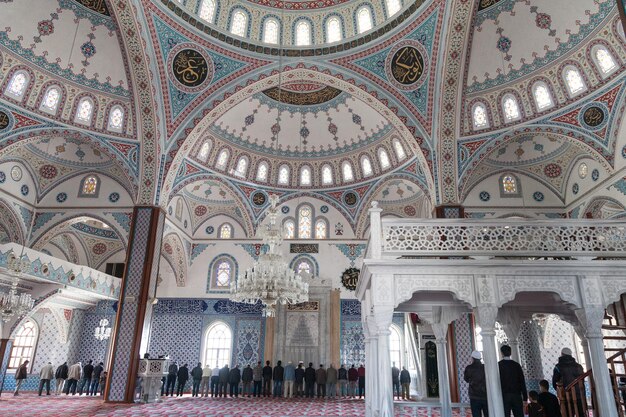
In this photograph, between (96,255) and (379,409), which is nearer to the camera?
(379,409)

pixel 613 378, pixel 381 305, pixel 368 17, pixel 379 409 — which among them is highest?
pixel 368 17

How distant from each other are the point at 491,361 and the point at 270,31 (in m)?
9.89

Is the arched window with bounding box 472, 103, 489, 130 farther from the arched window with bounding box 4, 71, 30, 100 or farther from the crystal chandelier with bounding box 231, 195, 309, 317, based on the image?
the arched window with bounding box 4, 71, 30, 100

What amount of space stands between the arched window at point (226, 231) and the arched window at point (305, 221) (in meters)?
2.58

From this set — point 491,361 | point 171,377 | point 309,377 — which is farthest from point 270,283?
point 171,377

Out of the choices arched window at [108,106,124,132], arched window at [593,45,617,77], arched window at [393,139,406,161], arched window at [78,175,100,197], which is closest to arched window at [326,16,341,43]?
arched window at [393,139,406,161]

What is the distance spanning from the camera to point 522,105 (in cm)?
1068

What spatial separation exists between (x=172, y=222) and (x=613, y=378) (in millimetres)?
12272

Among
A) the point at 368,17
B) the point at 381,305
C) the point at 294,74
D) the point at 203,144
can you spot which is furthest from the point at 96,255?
the point at 381,305

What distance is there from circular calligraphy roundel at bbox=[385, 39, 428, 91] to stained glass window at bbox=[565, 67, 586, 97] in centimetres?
318

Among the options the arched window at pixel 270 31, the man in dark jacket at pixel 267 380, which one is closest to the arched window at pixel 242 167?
the arched window at pixel 270 31

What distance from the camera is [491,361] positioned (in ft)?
16.5

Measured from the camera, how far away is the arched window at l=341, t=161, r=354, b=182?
15352 mm

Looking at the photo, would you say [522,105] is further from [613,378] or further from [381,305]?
[381,305]
